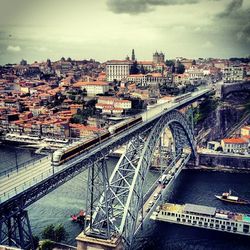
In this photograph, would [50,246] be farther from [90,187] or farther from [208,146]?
[208,146]

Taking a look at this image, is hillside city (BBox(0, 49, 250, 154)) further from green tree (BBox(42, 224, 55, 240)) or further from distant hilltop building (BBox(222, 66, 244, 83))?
green tree (BBox(42, 224, 55, 240))

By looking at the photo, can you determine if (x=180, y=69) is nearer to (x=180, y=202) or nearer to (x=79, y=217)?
(x=180, y=202)

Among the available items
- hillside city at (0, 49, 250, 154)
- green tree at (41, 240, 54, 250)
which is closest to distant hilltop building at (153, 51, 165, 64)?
hillside city at (0, 49, 250, 154)

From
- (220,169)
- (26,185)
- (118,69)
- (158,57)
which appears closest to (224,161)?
(220,169)

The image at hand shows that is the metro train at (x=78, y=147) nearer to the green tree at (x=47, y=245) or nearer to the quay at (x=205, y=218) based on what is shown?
the green tree at (x=47, y=245)

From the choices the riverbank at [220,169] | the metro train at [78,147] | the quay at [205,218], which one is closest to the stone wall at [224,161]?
the riverbank at [220,169]

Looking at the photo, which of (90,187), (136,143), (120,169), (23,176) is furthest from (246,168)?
(23,176)

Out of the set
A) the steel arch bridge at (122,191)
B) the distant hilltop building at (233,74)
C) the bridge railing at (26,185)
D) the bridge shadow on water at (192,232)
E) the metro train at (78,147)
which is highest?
the distant hilltop building at (233,74)
